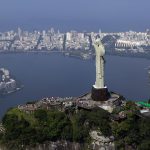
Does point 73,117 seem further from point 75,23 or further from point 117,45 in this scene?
point 75,23

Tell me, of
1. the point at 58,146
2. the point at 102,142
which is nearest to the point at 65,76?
the point at 58,146

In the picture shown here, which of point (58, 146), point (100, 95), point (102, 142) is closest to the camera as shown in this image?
point (102, 142)

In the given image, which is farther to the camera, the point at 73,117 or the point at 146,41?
the point at 146,41

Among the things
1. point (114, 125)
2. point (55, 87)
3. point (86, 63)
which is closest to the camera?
point (114, 125)

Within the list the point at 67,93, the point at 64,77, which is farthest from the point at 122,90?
the point at 64,77

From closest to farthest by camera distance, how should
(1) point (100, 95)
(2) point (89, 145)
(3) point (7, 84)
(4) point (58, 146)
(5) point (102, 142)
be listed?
1. (5) point (102, 142)
2. (2) point (89, 145)
3. (4) point (58, 146)
4. (1) point (100, 95)
5. (3) point (7, 84)

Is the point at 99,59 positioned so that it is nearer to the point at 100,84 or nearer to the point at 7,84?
the point at 100,84

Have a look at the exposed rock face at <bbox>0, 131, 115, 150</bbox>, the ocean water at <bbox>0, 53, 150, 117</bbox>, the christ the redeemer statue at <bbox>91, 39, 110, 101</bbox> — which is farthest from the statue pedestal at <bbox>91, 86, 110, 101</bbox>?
the ocean water at <bbox>0, 53, 150, 117</bbox>
